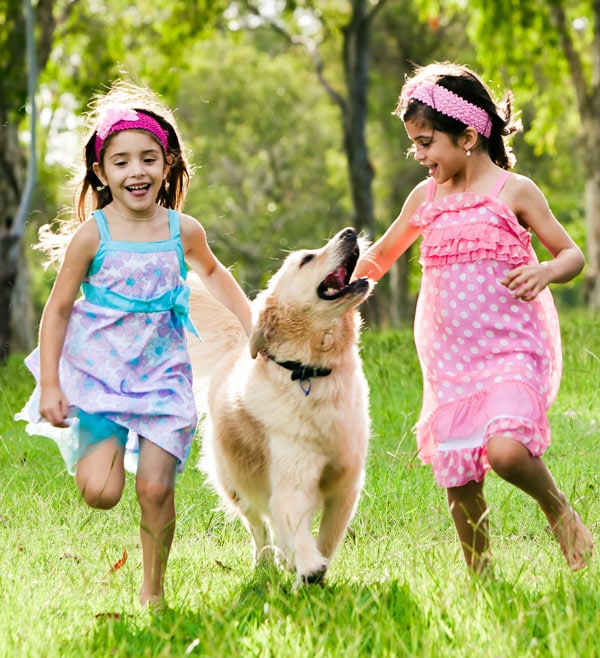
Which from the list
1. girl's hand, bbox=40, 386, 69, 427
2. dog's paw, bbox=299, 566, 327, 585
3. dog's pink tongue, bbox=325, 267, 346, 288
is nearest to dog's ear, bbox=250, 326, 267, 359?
dog's pink tongue, bbox=325, 267, 346, 288

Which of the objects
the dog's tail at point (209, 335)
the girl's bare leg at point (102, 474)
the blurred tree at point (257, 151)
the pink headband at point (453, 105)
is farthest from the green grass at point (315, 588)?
the blurred tree at point (257, 151)

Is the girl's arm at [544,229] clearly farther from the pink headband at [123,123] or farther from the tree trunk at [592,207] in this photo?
the tree trunk at [592,207]

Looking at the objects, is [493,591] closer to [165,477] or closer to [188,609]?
[188,609]

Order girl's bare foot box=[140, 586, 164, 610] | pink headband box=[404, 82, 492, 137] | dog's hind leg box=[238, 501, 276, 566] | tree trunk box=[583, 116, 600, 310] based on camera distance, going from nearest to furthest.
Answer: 1. girl's bare foot box=[140, 586, 164, 610]
2. pink headband box=[404, 82, 492, 137]
3. dog's hind leg box=[238, 501, 276, 566]
4. tree trunk box=[583, 116, 600, 310]

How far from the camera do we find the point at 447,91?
396cm

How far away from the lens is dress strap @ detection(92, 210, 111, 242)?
388 centimetres

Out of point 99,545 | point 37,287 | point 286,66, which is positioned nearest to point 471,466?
point 99,545

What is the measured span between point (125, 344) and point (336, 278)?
35.5 inches

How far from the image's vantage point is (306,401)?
4.02m

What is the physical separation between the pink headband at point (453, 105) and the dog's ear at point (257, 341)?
111cm

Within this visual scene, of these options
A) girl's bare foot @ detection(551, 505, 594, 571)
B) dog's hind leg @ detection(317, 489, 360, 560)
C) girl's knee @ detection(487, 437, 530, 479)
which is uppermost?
girl's knee @ detection(487, 437, 530, 479)

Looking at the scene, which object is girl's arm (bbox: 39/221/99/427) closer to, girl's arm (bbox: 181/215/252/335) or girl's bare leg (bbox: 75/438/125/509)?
girl's bare leg (bbox: 75/438/125/509)

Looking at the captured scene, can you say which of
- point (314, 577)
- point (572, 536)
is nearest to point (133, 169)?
point (314, 577)

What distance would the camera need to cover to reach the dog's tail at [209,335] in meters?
5.19
